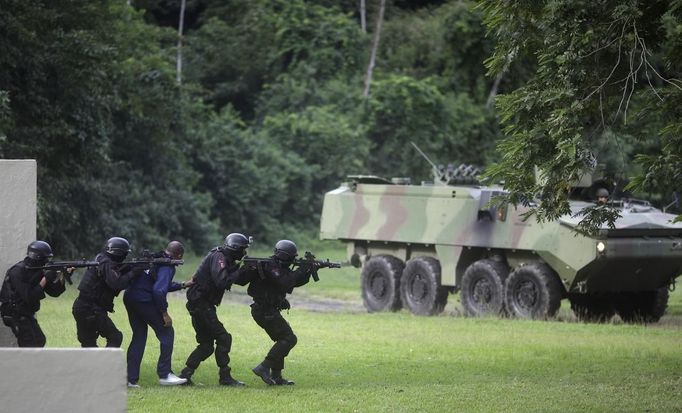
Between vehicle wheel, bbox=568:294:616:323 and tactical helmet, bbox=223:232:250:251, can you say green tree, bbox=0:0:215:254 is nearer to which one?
vehicle wheel, bbox=568:294:616:323

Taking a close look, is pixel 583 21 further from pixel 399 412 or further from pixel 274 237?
pixel 274 237

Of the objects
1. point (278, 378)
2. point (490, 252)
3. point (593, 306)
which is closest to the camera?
point (278, 378)

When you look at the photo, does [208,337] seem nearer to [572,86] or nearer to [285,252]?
[285,252]

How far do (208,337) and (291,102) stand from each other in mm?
28807

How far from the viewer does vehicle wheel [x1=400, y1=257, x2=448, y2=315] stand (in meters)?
24.0

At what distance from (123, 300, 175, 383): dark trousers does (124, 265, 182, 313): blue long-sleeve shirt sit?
0.07 meters

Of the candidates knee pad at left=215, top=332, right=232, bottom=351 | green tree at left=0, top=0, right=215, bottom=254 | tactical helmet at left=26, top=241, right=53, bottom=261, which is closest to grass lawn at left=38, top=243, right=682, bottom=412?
knee pad at left=215, top=332, right=232, bottom=351

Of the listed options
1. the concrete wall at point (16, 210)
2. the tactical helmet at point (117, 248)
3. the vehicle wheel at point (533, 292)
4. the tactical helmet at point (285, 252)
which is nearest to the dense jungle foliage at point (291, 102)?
the tactical helmet at point (285, 252)

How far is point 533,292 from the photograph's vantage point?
22.2 metres

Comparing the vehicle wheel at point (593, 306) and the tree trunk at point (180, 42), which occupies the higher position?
the tree trunk at point (180, 42)

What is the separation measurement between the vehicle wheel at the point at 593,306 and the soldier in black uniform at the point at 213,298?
10332 mm

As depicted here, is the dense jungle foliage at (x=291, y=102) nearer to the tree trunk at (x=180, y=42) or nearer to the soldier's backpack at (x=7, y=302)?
the tree trunk at (x=180, y=42)

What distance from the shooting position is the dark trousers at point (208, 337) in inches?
557

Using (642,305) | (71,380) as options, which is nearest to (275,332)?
(71,380)
